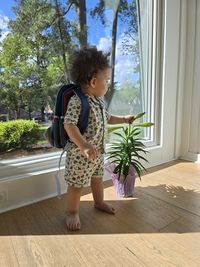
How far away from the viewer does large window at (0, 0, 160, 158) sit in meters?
1.63

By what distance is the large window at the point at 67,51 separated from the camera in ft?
5.34

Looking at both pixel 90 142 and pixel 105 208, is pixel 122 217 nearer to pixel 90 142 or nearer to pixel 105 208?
pixel 105 208

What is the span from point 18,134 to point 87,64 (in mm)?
670

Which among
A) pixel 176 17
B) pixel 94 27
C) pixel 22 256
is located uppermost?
pixel 176 17

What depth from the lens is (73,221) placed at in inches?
52.3

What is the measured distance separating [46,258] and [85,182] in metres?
0.42

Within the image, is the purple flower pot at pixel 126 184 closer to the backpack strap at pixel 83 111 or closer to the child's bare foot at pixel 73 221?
the child's bare foot at pixel 73 221

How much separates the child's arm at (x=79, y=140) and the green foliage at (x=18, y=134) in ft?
1.70

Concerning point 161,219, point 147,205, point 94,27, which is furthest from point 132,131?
point 94,27

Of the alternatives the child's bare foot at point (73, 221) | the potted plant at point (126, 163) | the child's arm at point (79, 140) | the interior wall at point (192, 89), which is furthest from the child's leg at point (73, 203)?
the interior wall at point (192, 89)

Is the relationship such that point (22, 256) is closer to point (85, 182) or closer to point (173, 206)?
point (85, 182)

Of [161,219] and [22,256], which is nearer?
[22,256]

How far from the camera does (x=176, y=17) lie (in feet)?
7.59

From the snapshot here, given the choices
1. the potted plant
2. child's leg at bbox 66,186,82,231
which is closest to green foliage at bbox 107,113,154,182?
the potted plant
